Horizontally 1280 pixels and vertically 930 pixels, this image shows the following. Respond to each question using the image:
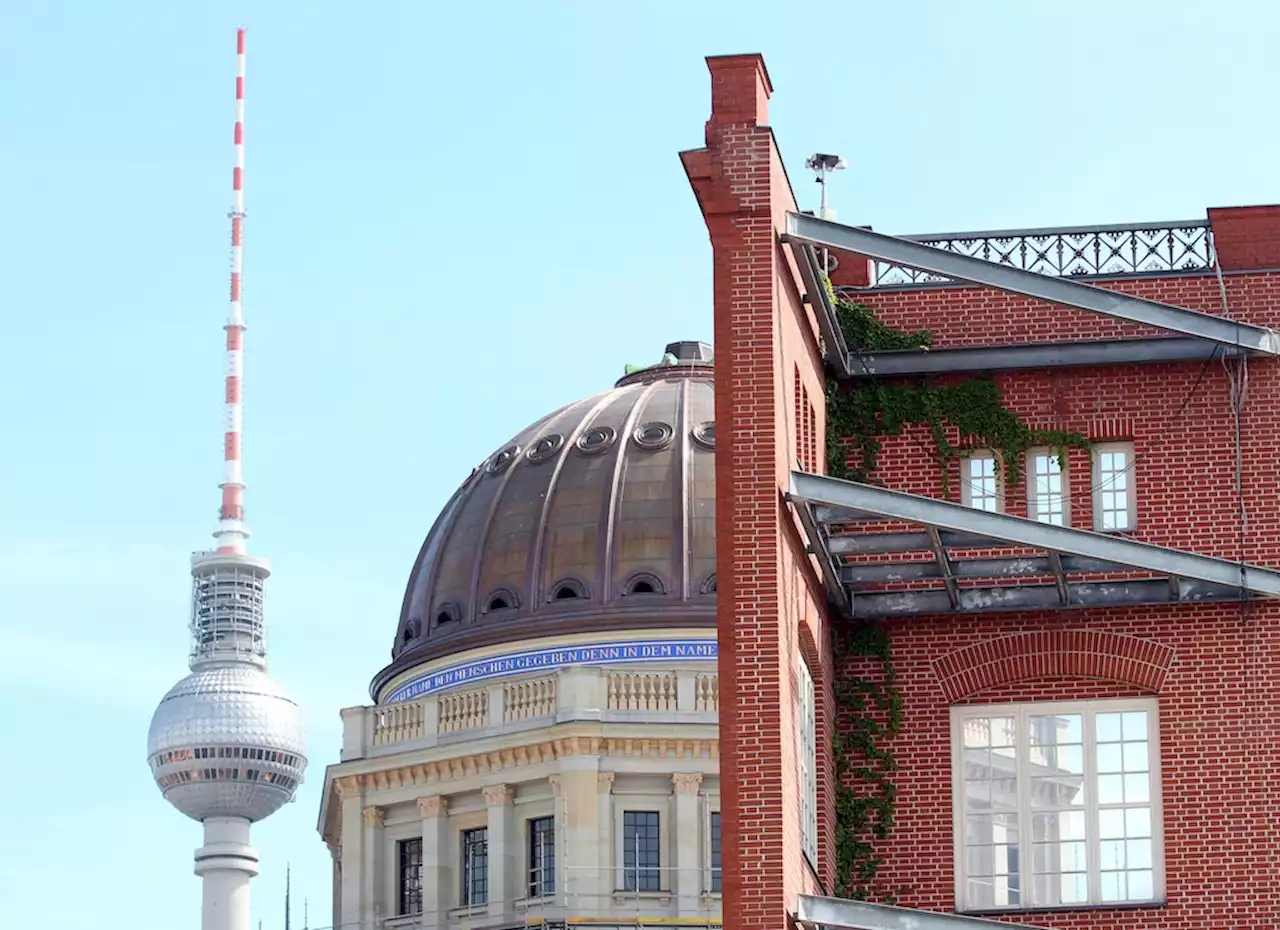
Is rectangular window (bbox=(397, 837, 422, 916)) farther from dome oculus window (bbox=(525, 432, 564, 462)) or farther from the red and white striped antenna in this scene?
the red and white striped antenna

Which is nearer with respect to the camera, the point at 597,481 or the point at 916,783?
the point at 916,783

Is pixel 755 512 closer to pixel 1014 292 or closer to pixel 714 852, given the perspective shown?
pixel 1014 292

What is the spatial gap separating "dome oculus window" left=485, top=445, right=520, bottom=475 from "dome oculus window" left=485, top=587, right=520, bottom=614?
3.59m

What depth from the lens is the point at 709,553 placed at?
87625 mm

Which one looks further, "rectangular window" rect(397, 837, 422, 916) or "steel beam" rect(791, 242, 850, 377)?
"rectangular window" rect(397, 837, 422, 916)

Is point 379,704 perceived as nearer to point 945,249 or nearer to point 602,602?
point 602,602

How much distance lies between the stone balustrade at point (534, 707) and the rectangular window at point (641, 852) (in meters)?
2.68

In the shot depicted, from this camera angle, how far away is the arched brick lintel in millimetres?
36062

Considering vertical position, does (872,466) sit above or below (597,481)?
below

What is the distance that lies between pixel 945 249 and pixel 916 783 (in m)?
5.48

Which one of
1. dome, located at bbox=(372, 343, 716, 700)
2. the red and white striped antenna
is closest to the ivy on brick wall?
dome, located at bbox=(372, 343, 716, 700)

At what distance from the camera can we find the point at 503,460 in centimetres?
9081

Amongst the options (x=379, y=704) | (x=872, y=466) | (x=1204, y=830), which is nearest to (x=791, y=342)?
(x=872, y=466)

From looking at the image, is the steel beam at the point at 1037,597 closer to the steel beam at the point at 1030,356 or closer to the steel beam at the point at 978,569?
the steel beam at the point at 978,569
